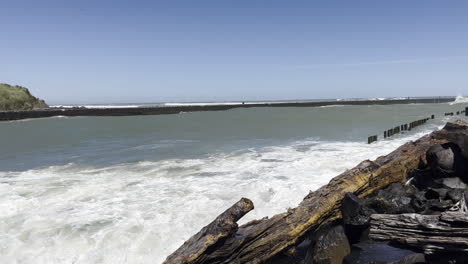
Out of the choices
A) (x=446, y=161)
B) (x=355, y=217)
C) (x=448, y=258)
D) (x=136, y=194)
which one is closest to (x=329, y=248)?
(x=355, y=217)

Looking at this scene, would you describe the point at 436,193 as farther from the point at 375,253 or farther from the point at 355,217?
the point at 375,253

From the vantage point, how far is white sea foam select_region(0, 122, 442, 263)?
6762 millimetres

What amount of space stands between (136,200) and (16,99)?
80.6m

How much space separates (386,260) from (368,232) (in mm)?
847

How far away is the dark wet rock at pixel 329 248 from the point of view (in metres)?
4.93

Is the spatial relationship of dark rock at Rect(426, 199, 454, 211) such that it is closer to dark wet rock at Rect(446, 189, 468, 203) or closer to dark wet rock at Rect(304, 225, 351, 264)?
dark wet rock at Rect(446, 189, 468, 203)

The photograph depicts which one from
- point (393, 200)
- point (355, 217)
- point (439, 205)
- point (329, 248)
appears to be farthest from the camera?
point (393, 200)

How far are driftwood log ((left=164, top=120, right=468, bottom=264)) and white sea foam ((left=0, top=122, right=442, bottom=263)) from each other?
6.51 feet

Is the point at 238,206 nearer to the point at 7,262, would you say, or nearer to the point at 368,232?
the point at 368,232

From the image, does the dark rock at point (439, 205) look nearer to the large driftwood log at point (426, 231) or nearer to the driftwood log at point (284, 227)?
the driftwood log at point (284, 227)

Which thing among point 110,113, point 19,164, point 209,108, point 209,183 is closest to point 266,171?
point 209,183

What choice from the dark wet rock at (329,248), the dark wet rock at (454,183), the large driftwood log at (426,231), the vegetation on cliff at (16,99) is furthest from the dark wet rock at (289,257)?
the vegetation on cliff at (16,99)

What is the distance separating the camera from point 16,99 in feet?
248

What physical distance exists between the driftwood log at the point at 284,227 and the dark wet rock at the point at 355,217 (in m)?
0.28
